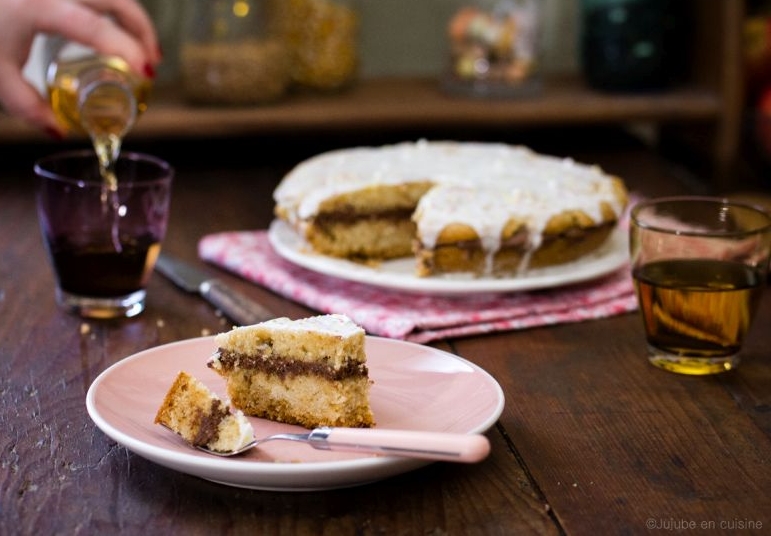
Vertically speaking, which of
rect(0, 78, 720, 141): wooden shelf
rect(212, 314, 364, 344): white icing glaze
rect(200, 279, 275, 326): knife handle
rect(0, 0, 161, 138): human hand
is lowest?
rect(0, 78, 720, 141): wooden shelf

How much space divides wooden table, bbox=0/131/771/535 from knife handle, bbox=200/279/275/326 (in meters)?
0.02

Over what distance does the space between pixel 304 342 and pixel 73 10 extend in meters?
0.95

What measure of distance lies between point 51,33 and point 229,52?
65 centimetres

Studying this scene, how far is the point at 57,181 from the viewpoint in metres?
1.50

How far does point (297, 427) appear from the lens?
1107 mm

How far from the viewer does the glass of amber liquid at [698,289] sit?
1.32 m

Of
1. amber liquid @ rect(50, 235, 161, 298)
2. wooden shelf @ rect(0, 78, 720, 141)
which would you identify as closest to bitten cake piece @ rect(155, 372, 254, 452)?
amber liquid @ rect(50, 235, 161, 298)

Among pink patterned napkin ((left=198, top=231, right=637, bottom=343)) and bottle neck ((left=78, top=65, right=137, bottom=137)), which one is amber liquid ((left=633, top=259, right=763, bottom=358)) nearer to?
pink patterned napkin ((left=198, top=231, right=637, bottom=343))

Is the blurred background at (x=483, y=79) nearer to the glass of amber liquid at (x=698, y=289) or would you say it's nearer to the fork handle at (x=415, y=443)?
the glass of amber liquid at (x=698, y=289)

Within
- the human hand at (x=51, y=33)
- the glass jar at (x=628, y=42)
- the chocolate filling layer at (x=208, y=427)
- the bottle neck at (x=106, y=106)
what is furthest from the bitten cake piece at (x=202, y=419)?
the glass jar at (x=628, y=42)

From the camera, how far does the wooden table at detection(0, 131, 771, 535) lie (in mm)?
976

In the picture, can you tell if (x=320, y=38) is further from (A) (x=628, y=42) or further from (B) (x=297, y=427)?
(B) (x=297, y=427)

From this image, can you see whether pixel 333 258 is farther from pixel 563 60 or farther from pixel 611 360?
pixel 563 60

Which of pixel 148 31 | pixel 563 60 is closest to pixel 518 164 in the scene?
pixel 148 31
